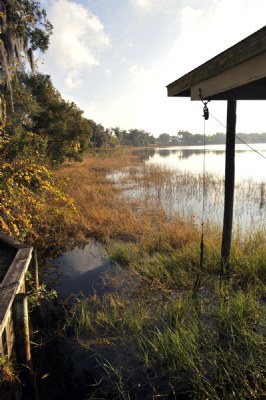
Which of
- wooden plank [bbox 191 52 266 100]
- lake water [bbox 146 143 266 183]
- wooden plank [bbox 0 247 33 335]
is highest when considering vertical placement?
wooden plank [bbox 191 52 266 100]

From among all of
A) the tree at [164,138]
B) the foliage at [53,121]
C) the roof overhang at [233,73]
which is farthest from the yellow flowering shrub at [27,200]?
the tree at [164,138]

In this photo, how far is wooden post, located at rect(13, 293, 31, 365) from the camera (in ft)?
9.46

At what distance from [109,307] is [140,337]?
3.34 ft

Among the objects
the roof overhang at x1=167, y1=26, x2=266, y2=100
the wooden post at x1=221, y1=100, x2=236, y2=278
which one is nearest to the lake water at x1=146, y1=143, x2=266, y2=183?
the wooden post at x1=221, y1=100, x2=236, y2=278

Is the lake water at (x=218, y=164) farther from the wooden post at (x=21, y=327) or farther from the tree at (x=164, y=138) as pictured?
the tree at (x=164, y=138)

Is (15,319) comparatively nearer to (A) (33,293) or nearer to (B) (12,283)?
(B) (12,283)

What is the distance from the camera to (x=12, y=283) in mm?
2988

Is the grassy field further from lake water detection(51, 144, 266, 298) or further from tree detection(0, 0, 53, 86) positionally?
tree detection(0, 0, 53, 86)

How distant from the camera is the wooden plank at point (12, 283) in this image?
244 cm

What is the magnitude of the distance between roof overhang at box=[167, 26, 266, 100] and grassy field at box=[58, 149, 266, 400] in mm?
2639

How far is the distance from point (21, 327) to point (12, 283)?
1.62ft

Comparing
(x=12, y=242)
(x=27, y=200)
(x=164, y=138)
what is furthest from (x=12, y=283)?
(x=164, y=138)

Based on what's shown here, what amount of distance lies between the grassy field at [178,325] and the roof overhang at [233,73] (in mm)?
2639

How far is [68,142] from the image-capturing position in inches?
708
